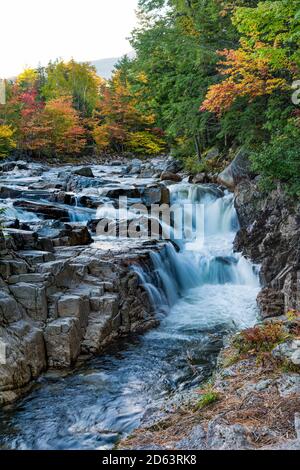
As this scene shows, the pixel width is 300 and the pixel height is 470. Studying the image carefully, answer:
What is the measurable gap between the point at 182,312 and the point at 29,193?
9.21 meters

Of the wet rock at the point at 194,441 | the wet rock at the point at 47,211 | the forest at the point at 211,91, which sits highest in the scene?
Answer: the forest at the point at 211,91

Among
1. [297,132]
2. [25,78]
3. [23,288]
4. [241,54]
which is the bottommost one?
[23,288]

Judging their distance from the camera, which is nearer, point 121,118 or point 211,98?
point 211,98

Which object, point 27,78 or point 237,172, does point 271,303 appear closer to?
point 237,172

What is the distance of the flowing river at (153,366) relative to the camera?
210 inches

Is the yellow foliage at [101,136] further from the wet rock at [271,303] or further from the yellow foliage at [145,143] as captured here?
the wet rock at [271,303]

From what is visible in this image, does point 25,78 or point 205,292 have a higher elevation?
point 25,78

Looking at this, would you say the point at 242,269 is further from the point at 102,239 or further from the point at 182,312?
the point at 102,239

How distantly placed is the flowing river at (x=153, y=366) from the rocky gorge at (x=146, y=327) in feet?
0.09

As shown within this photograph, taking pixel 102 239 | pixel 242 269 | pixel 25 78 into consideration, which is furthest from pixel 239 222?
pixel 25 78

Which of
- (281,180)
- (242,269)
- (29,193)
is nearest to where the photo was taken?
(281,180)

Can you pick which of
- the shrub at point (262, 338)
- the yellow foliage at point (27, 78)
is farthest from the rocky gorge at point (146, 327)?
the yellow foliage at point (27, 78)

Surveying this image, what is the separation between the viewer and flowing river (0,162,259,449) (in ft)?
17.5

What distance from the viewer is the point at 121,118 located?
39.4m
